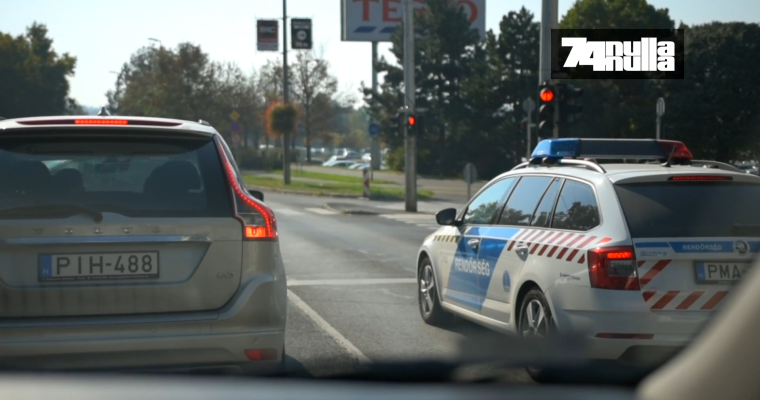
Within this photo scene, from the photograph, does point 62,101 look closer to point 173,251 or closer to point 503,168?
point 503,168

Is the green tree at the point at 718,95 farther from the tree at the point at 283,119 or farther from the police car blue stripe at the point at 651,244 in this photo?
the police car blue stripe at the point at 651,244

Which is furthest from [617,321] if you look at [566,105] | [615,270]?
[566,105]

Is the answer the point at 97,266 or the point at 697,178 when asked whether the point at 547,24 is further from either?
the point at 97,266

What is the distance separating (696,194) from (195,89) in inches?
2053

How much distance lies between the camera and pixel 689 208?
18.1 ft

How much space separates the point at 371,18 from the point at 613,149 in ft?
198

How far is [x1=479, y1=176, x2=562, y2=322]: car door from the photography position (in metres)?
6.42

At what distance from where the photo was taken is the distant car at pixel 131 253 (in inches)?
170

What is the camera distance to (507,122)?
57594 mm

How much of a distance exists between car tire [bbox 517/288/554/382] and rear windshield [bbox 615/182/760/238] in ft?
2.55

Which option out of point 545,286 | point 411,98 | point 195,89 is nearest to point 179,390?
point 545,286

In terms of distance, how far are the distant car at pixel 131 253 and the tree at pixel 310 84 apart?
74.4 metres

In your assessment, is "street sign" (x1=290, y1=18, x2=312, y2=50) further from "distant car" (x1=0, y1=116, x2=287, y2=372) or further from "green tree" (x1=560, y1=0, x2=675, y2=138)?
"distant car" (x1=0, y1=116, x2=287, y2=372)

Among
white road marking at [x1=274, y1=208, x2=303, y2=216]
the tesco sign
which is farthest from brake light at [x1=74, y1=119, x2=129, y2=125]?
the tesco sign
